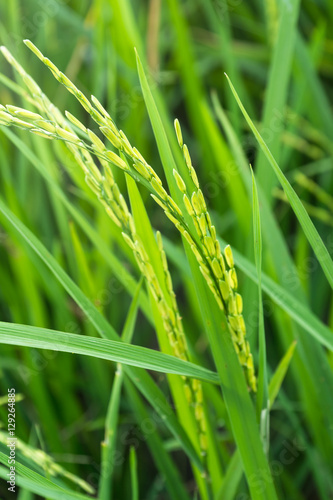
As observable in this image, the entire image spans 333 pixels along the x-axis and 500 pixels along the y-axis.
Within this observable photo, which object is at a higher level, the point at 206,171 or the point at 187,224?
the point at 206,171

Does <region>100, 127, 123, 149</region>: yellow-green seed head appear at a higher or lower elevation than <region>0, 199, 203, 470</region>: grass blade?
higher

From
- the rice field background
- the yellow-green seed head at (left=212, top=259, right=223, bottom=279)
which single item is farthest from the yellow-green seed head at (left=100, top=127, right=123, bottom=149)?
the yellow-green seed head at (left=212, top=259, right=223, bottom=279)

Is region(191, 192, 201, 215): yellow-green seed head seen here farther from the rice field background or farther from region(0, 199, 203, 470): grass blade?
region(0, 199, 203, 470): grass blade

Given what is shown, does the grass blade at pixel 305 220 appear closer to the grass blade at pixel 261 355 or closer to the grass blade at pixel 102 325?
the grass blade at pixel 261 355

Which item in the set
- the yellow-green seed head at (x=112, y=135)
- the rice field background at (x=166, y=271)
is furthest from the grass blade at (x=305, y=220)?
the yellow-green seed head at (x=112, y=135)

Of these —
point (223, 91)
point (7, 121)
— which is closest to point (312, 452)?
point (7, 121)

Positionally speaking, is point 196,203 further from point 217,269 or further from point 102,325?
point 102,325

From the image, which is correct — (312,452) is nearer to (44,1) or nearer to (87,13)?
(44,1)

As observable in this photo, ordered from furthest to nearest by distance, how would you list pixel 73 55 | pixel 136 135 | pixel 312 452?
1. pixel 73 55
2. pixel 136 135
3. pixel 312 452
